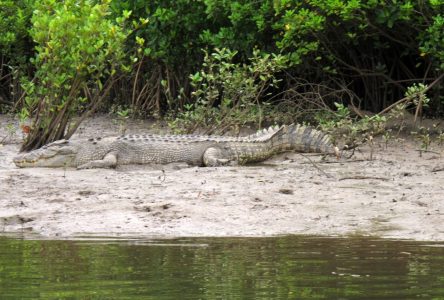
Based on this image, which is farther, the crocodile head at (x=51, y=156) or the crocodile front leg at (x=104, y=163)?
the crocodile front leg at (x=104, y=163)

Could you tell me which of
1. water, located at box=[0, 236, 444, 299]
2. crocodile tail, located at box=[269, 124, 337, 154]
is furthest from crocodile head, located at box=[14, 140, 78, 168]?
water, located at box=[0, 236, 444, 299]

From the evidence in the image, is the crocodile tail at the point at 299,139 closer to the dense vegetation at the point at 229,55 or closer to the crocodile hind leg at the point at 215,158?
the crocodile hind leg at the point at 215,158

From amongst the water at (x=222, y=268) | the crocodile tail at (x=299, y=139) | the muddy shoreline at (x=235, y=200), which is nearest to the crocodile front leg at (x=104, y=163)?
the muddy shoreline at (x=235, y=200)

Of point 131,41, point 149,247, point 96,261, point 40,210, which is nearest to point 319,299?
point 96,261

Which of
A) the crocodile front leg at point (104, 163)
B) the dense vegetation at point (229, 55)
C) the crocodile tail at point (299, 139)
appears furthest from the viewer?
the crocodile tail at point (299, 139)

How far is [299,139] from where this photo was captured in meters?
11.8

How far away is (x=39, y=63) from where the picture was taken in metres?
11.8

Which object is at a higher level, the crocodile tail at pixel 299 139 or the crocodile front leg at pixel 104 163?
the crocodile tail at pixel 299 139

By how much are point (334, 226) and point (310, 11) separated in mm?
5538

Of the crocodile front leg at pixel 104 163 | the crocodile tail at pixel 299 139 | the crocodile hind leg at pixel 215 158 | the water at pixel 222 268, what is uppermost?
the water at pixel 222 268

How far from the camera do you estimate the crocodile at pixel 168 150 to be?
11008 mm

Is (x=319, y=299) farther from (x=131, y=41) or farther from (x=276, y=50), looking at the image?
(x=131, y=41)

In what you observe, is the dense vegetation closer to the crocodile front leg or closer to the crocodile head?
the crocodile head

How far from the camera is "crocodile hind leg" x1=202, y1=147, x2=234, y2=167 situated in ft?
36.6
